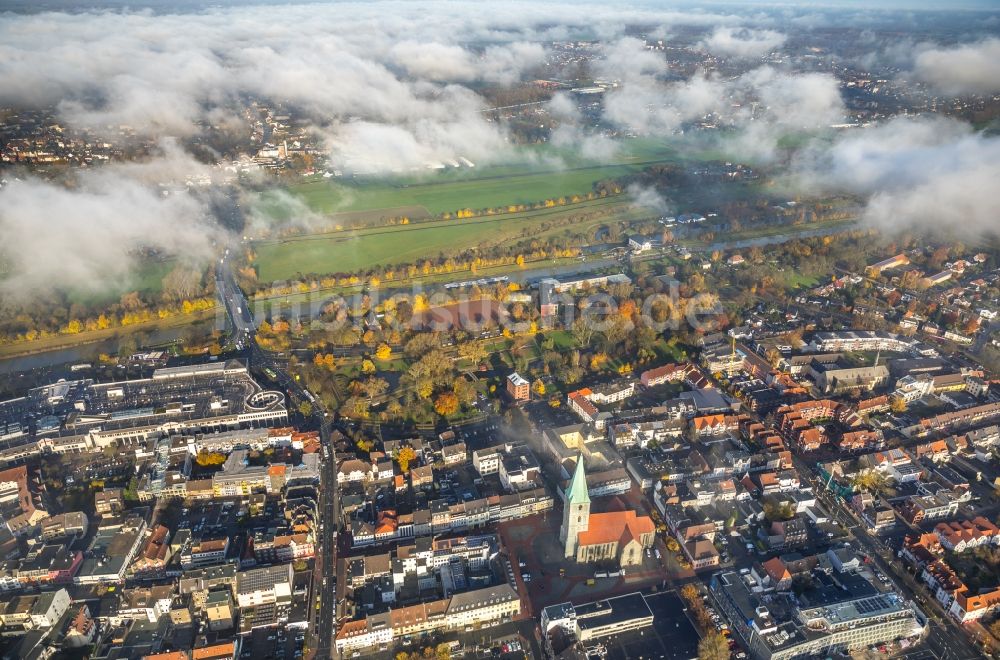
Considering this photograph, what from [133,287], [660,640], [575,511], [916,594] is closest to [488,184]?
[133,287]

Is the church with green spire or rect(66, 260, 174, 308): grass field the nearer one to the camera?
the church with green spire

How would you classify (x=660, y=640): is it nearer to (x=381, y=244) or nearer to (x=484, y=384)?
(x=484, y=384)

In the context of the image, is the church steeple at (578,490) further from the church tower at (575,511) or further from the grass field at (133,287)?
the grass field at (133,287)

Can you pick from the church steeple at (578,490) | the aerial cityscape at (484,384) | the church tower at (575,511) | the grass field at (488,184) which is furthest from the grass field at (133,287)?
the church steeple at (578,490)

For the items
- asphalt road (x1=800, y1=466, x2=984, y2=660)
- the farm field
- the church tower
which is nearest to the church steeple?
the church tower

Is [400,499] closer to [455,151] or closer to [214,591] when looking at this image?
[214,591]

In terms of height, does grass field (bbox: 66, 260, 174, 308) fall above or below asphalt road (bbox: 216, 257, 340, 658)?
above

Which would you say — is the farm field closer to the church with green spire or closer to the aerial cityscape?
the aerial cityscape
